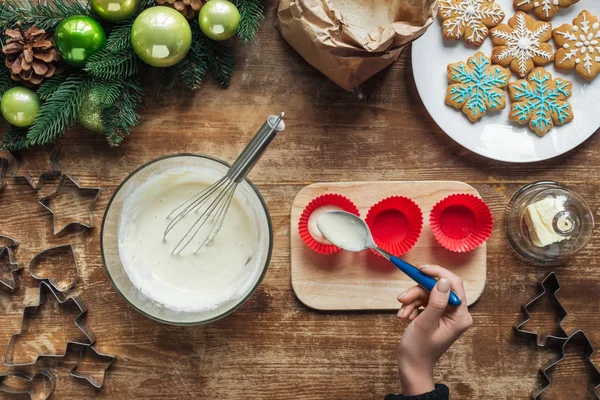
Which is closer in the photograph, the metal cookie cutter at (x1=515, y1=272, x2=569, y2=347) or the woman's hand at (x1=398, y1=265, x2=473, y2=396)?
the woman's hand at (x1=398, y1=265, x2=473, y2=396)

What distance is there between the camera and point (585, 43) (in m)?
1.07

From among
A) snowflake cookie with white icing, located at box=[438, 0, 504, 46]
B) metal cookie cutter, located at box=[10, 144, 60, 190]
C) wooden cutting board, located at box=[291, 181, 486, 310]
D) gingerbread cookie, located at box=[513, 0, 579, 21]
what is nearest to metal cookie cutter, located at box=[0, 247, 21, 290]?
metal cookie cutter, located at box=[10, 144, 60, 190]

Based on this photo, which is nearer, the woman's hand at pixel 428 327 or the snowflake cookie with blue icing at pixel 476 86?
the woman's hand at pixel 428 327

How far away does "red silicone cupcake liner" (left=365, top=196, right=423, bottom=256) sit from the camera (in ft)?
3.42

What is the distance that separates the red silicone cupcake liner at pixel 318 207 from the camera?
1.03m

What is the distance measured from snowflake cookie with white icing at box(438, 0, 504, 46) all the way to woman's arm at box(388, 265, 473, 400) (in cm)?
43

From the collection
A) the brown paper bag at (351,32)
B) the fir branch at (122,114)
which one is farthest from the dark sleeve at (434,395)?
the fir branch at (122,114)

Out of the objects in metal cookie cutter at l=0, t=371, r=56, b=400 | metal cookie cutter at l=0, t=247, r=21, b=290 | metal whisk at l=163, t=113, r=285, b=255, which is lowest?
metal cookie cutter at l=0, t=371, r=56, b=400

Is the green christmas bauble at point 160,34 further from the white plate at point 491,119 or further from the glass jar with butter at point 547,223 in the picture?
the glass jar with butter at point 547,223

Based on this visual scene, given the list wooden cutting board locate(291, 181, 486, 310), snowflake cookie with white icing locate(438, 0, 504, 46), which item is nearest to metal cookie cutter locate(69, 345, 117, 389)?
wooden cutting board locate(291, 181, 486, 310)

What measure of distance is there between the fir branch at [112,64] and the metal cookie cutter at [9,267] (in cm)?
37

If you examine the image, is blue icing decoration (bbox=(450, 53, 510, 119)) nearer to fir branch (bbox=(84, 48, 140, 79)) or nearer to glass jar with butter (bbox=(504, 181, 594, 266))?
glass jar with butter (bbox=(504, 181, 594, 266))

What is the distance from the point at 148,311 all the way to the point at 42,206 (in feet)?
0.98

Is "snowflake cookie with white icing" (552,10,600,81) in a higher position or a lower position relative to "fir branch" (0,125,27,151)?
higher
